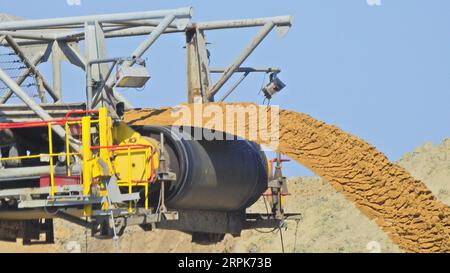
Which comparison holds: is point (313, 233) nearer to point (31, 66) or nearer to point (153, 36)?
point (31, 66)

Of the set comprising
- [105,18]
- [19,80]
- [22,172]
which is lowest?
[22,172]

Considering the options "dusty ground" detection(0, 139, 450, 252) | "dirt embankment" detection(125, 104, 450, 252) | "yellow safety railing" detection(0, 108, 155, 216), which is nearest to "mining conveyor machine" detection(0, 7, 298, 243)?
"yellow safety railing" detection(0, 108, 155, 216)

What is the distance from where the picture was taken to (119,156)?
15.1m

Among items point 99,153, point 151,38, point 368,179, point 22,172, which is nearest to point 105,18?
point 151,38

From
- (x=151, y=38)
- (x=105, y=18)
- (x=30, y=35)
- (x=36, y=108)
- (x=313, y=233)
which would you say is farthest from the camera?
A: (x=313, y=233)

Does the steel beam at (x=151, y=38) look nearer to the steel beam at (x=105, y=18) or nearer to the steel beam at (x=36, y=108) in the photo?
the steel beam at (x=105, y=18)

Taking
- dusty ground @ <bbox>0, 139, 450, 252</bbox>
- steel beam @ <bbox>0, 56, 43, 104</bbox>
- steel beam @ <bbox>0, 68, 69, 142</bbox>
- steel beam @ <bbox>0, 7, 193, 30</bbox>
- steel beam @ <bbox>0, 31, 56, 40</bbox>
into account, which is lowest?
dusty ground @ <bbox>0, 139, 450, 252</bbox>

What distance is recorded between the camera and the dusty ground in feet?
113

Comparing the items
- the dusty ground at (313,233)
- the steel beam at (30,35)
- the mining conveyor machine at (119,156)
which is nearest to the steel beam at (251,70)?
the mining conveyor machine at (119,156)

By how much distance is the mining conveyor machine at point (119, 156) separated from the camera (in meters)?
14.9

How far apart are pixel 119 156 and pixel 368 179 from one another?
336 cm

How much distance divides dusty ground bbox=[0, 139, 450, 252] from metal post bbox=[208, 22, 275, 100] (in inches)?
531

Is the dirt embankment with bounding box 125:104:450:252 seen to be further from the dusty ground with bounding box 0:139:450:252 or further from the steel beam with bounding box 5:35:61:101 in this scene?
the dusty ground with bounding box 0:139:450:252

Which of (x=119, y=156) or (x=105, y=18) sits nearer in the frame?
(x=119, y=156)
